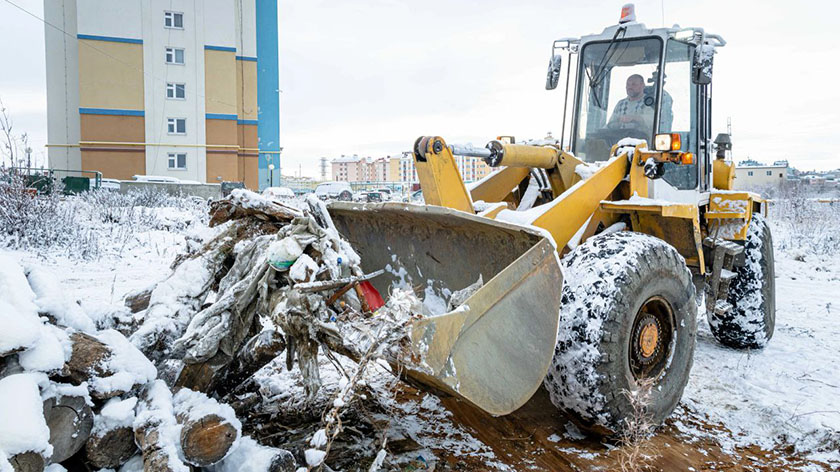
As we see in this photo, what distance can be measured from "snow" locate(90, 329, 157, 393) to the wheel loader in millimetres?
1219

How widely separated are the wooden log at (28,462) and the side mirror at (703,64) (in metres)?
4.72

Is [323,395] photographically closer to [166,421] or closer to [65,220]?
[166,421]

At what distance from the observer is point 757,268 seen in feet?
19.0

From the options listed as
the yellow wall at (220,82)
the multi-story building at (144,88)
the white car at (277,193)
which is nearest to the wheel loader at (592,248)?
the white car at (277,193)

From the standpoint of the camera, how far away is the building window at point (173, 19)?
94.6ft

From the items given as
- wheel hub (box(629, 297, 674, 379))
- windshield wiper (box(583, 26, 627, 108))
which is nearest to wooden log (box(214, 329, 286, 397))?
wheel hub (box(629, 297, 674, 379))

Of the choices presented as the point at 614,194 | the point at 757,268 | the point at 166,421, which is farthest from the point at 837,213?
the point at 166,421

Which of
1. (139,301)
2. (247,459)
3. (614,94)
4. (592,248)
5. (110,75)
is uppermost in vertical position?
(110,75)

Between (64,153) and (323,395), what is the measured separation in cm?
2979

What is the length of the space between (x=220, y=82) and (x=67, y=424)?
30.0 m

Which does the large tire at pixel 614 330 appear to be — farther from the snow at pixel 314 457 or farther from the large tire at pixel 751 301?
the large tire at pixel 751 301

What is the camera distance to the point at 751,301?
224 inches

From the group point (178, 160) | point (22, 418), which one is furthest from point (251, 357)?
point (178, 160)

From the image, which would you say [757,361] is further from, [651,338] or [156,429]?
[156,429]
